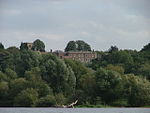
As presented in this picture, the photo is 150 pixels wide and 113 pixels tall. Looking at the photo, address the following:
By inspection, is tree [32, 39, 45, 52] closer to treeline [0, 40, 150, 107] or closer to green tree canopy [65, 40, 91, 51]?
green tree canopy [65, 40, 91, 51]

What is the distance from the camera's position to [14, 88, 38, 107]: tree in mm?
71188

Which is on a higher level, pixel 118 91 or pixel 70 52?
pixel 70 52

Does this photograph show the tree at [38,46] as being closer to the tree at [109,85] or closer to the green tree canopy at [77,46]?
the green tree canopy at [77,46]

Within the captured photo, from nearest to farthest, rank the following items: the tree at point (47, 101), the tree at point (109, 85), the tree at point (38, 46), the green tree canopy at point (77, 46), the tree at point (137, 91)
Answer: the tree at point (137, 91)
the tree at point (47, 101)
the tree at point (109, 85)
the tree at point (38, 46)
the green tree canopy at point (77, 46)

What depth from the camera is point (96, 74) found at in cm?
7462

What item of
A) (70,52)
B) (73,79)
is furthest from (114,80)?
(70,52)

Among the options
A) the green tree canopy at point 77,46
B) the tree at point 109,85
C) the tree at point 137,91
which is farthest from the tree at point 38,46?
the tree at point 137,91

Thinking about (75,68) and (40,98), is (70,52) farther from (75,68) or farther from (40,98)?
(40,98)

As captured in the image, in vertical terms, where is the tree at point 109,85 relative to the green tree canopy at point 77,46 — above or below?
below

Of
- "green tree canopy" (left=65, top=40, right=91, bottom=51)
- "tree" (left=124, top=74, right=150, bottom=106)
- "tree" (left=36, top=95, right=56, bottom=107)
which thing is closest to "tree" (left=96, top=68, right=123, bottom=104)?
"tree" (left=124, top=74, right=150, bottom=106)

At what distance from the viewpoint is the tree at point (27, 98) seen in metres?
71.2

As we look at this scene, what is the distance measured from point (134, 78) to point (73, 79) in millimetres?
8712

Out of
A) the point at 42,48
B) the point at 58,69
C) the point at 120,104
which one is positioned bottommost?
the point at 120,104

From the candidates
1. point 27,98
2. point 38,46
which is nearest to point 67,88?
point 27,98
